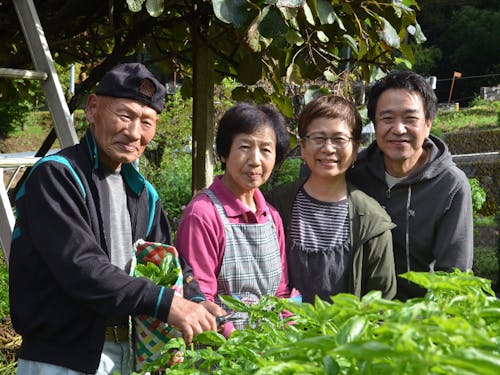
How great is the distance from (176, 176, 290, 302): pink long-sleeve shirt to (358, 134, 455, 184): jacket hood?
42 cm

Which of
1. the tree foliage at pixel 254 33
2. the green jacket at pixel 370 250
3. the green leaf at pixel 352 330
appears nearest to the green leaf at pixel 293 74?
the tree foliage at pixel 254 33

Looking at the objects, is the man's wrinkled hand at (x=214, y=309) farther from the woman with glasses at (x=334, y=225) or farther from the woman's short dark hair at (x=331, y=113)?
the woman's short dark hair at (x=331, y=113)

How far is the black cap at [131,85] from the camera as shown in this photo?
1728 millimetres

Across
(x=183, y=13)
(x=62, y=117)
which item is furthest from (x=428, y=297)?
(x=183, y=13)

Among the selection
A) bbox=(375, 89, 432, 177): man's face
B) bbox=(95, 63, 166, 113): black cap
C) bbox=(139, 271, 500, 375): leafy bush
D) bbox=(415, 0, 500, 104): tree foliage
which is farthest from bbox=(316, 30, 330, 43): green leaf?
bbox=(415, 0, 500, 104): tree foliage

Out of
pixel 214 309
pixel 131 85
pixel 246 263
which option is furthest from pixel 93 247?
pixel 246 263

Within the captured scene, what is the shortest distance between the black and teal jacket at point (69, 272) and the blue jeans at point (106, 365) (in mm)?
21

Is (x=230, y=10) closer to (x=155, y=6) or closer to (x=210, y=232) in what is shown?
(x=155, y=6)

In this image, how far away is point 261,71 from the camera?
114 inches

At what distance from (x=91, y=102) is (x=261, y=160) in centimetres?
51

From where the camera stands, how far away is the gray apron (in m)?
1.97

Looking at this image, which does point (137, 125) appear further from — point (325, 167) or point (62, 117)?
point (62, 117)

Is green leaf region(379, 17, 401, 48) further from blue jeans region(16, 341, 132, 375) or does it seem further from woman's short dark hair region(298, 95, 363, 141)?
blue jeans region(16, 341, 132, 375)

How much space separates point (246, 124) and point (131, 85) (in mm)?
417
